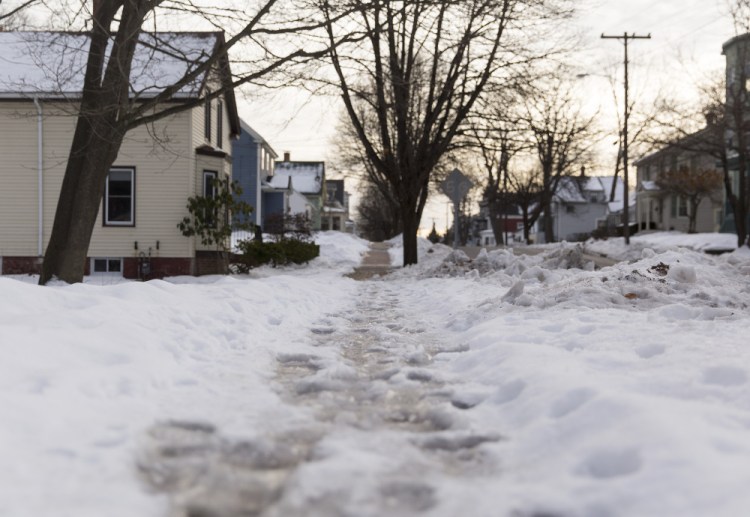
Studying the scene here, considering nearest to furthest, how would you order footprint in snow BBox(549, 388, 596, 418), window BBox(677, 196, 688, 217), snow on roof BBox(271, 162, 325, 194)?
footprint in snow BBox(549, 388, 596, 418) → window BBox(677, 196, 688, 217) → snow on roof BBox(271, 162, 325, 194)

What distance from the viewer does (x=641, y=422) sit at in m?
3.28

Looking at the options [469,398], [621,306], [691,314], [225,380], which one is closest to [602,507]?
[469,398]

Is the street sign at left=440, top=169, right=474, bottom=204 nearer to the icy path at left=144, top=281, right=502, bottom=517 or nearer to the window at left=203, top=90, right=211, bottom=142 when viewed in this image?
the window at left=203, top=90, right=211, bottom=142

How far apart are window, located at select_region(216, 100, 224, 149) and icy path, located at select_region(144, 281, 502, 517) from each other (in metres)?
18.5

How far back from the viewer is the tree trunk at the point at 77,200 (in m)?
11.3

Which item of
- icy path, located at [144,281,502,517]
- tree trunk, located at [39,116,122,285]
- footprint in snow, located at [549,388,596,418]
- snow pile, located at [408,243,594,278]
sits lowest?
icy path, located at [144,281,502,517]

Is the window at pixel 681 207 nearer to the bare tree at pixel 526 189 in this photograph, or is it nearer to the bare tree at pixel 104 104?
the bare tree at pixel 526 189

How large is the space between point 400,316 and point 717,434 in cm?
612

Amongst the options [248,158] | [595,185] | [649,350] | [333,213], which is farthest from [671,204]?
[649,350]

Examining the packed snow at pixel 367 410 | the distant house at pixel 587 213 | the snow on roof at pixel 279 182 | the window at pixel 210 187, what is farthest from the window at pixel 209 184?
the distant house at pixel 587 213

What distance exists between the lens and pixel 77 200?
11.3 m

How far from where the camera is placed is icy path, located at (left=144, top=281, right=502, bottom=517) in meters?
2.73

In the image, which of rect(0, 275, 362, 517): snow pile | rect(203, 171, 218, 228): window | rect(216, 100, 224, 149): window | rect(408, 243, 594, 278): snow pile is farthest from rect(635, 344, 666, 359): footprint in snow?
rect(216, 100, 224, 149): window

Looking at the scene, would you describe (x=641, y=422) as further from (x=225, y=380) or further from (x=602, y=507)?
(x=225, y=380)
